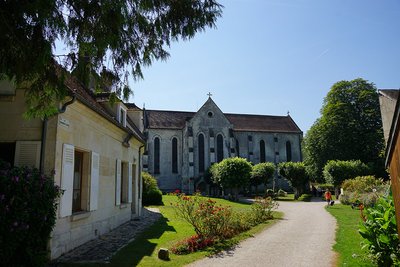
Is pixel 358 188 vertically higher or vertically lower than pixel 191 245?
higher

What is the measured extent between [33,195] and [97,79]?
2619 mm

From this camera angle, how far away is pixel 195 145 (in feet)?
147

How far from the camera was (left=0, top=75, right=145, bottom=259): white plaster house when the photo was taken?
25.9ft

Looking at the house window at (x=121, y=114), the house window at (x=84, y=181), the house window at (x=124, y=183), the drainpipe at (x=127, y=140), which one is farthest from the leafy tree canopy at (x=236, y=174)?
the house window at (x=84, y=181)

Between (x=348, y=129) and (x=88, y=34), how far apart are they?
140 feet

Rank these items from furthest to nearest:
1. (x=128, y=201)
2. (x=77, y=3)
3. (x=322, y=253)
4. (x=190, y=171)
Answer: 1. (x=190, y=171)
2. (x=128, y=201)
3. (x=322, y=253)
4. (x=77, y=3)

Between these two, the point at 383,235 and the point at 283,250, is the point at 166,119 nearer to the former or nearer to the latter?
the point at 283,250

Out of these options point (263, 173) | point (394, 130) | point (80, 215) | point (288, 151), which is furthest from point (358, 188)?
point (288, 151)

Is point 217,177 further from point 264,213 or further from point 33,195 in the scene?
point 33,195

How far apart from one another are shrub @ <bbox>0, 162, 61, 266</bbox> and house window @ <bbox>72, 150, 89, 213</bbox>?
2420 millimetres

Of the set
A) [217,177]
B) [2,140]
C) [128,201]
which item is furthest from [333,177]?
[2,140]

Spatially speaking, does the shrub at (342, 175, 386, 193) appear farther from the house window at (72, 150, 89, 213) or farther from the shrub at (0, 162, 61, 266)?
the shrub at (0, 162, 61, 266)

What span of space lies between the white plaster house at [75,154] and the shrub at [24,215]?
985mm

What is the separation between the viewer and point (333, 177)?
3369 cm
